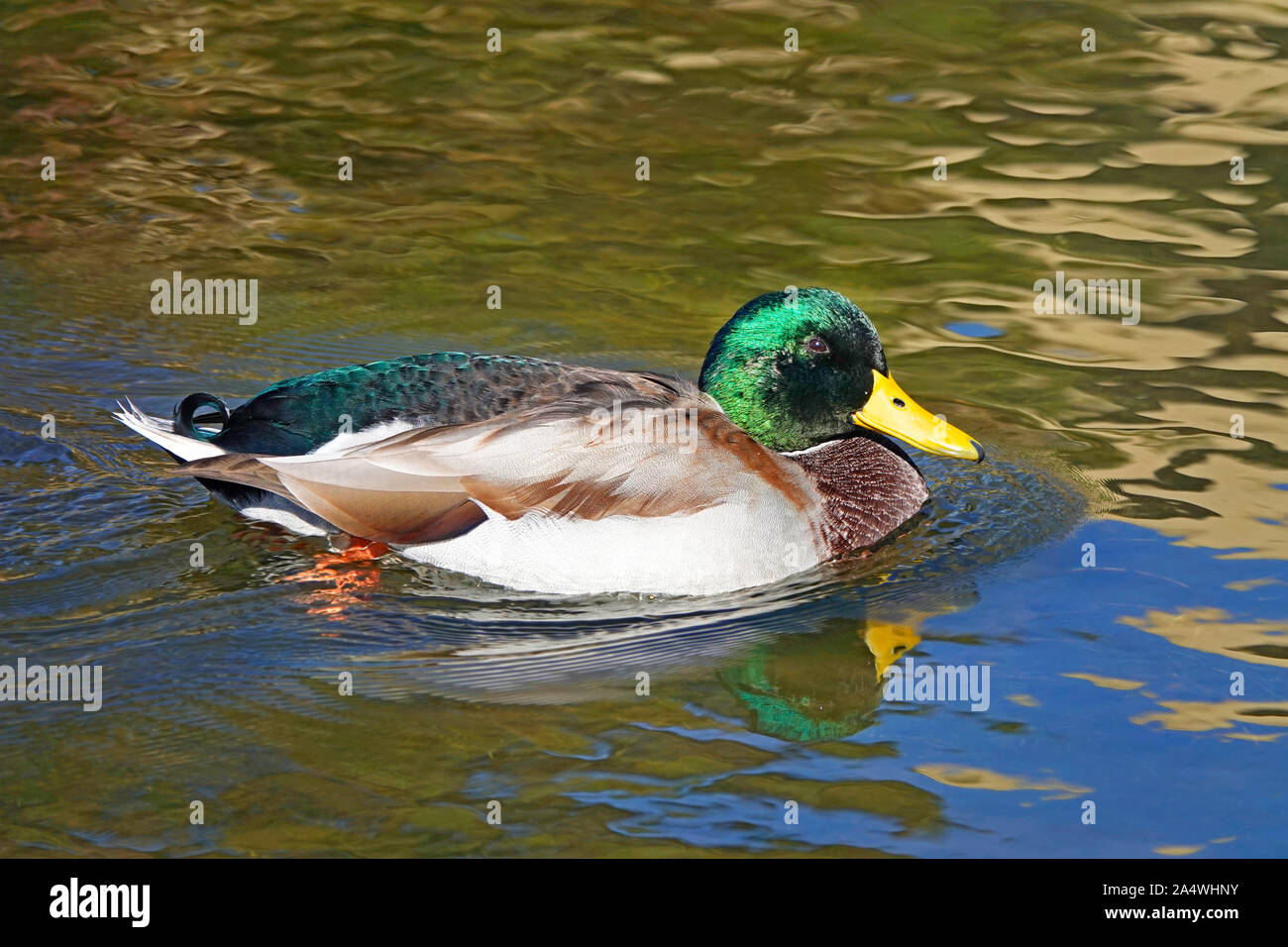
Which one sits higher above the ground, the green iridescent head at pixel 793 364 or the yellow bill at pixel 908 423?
the green iridescent head at pixel 793 364

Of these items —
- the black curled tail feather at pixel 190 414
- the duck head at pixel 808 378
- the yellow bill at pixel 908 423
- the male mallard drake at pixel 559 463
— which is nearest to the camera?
the male mallard drake at pixel 559 463

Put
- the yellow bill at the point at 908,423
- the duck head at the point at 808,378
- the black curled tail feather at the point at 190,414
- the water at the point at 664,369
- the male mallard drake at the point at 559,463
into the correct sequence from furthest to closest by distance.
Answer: the yellow bill at the point at 908,423 < the duck head at the point at 808,378 < the black curled tail feather at the point at 190,414 < the male mallard drake at the point at 559,463 < the water at the point at 664,369

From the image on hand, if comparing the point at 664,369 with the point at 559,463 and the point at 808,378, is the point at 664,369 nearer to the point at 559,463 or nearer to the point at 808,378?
the point at 808,378

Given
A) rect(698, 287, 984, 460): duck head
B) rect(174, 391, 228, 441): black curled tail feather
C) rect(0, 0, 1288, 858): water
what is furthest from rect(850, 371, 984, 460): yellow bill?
rect(174, 391, 228, 441): black curled tail feather

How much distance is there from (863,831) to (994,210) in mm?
7088

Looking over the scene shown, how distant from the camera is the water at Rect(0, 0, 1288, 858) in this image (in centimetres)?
527

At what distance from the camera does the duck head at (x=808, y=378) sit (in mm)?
7031

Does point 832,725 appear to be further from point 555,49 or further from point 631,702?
point 555,49

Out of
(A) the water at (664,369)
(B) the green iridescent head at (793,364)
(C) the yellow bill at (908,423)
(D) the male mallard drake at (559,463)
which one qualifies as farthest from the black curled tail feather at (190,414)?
(C) the yellow bill at (908,423)

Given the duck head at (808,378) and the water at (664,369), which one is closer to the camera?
the water at (664,369)

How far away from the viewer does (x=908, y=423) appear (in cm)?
719

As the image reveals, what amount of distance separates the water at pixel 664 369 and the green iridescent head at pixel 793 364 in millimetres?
723

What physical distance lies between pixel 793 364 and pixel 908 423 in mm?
595

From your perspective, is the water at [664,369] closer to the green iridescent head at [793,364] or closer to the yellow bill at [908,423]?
the yellow bill at [908,423]
